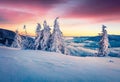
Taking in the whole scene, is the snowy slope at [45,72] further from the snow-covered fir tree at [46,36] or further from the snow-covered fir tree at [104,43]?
the snow-covered fir tree at [104,43]

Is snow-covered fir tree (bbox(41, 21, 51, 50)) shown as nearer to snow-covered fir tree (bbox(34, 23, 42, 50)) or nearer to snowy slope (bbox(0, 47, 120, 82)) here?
snow-covered fir tree (bbox(34, 23, 42, 50))

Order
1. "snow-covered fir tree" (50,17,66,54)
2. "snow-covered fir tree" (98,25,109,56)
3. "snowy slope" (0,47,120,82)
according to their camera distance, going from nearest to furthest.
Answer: "snowy slope" (0,47,120,82) < "snow-covered fir tree" (50,17,66,54) < "snow-covered fir tree" (98,25,109,56)

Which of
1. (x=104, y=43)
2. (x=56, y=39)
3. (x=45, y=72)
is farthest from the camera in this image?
(x=104, y=43)

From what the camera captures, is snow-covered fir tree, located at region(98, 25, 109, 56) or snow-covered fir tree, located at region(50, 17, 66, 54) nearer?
snow-covered fir tree, located at region(50, 17, 66, 54)

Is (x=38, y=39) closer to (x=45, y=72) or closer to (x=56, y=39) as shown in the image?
(x=56, y=39)

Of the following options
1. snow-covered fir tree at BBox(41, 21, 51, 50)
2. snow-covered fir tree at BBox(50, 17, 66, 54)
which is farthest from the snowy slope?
snow-covered fir tree at BBox(41, 21, 51, 50)

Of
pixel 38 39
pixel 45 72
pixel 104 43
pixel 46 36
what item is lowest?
pixel 45 72

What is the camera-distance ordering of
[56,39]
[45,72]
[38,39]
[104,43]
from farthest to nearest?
1. [38,39]
2. [104,43]
3. [56,39]
4. [45,72]

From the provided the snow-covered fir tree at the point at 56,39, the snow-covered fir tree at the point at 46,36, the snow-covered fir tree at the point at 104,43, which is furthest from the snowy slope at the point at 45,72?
the snow-covered fir tree at the point at 104,43

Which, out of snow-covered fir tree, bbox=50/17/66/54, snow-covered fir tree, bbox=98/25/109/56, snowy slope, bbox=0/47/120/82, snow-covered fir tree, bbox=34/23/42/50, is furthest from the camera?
snow-covered fir tree, bbox=34/23/42/50

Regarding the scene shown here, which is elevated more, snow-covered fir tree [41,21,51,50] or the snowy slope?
snow-covered fir tree [41,21,51,50]

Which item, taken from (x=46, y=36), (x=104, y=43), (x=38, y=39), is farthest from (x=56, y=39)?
(x=104, y=43)

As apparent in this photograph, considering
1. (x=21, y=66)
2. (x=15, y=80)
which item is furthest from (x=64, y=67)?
(x=15, y=80)

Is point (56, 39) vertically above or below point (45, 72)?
above
